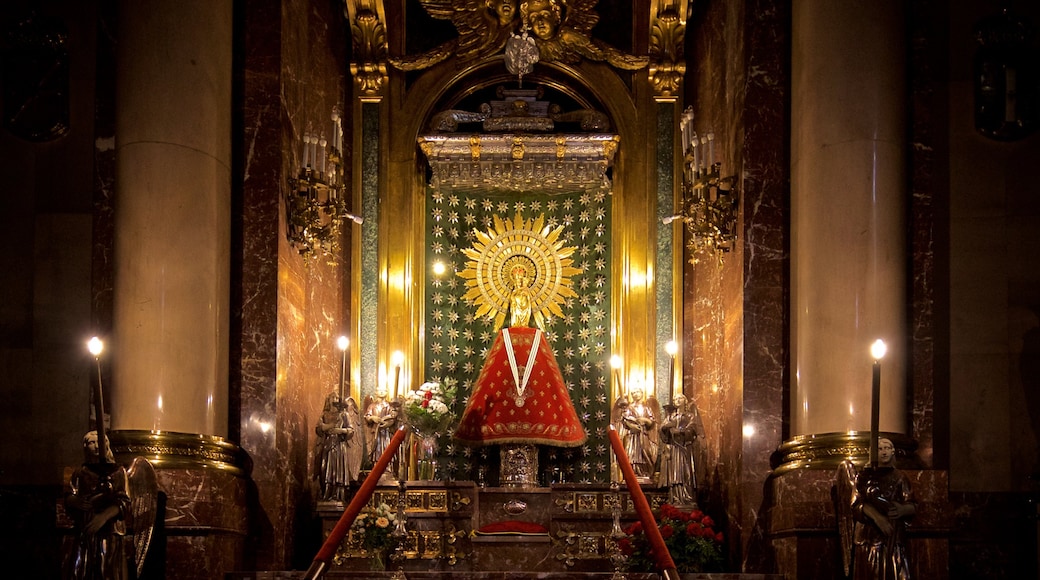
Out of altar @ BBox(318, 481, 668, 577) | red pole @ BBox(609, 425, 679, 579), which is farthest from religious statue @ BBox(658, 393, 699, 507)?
red pole @ BBox(609, 425, 679, 579)

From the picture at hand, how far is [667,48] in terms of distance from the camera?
51.1 feet

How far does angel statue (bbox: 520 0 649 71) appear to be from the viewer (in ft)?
51.9

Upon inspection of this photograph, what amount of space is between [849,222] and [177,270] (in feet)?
15.9

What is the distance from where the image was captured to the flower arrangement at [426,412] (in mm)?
13367

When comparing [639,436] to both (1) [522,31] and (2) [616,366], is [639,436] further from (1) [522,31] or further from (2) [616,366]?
(1) [522,31]

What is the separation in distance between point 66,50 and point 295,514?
4344 mm

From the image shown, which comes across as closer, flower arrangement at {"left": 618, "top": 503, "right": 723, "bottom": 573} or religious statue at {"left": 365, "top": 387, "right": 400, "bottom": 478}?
flower arrangement at {"left": 618, "top": 503, "right": 723, "bottom": 573}

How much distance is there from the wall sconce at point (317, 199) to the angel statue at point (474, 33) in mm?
2490

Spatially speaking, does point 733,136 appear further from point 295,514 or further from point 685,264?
point 295,514

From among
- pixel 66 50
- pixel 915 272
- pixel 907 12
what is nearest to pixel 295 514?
pixel 66 50

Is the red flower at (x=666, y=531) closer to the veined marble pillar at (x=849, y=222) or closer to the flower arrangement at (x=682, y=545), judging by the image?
the flower arrangement at (x=682, y=545)

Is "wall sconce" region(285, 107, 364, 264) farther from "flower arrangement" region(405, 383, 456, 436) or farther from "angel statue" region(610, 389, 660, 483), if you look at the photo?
"angel statue" region(610, 389, 660, 483)

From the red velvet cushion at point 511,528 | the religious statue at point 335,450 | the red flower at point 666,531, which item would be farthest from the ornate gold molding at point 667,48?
the red flower at point 666,531

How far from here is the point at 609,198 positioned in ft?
51.9
